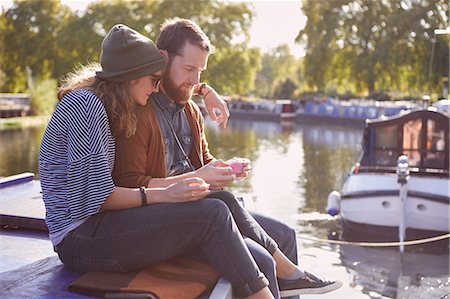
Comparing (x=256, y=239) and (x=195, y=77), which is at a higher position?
(x=195, y=77)

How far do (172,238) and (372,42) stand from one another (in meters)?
31.7

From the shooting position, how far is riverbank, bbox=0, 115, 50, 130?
27.9 m

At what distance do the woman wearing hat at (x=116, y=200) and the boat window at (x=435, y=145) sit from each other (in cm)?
823

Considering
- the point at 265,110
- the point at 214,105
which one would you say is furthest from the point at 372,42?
the point at 214,105

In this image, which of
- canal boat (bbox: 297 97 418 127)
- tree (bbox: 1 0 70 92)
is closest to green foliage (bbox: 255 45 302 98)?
tree (bbox: 1 0 70 92)

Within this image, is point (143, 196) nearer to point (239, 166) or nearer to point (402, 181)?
point (239, 166)

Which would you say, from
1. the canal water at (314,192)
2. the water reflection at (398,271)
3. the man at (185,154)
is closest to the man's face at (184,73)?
the man at (185,154)

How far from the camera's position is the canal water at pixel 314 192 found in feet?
23.9

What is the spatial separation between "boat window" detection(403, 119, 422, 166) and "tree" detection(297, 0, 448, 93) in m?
20.6

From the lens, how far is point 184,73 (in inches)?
101

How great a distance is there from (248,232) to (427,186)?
24.3 feet

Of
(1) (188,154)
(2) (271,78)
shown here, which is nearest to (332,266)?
(1) (188,154)

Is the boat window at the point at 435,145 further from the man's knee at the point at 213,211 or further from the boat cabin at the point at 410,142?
the man's knee at the point at 213,211

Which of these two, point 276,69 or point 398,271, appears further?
point 276,69
